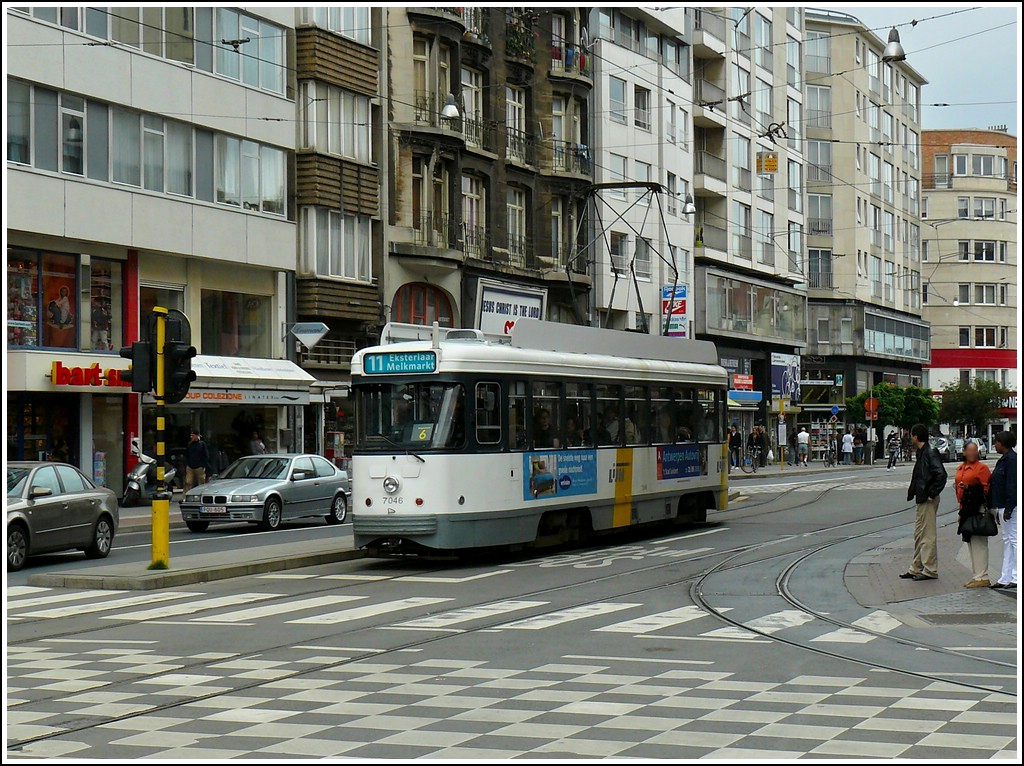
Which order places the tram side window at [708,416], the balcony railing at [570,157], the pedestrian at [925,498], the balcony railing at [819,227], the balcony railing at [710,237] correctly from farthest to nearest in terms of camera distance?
the balcony railing at [819,227]
the balcony railing at [710,237]
the balcony railing at [570,157]
the tram side window at [708,416]
the pedestrian at [925,498]

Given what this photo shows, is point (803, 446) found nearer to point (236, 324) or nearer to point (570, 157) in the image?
point (570, 157)

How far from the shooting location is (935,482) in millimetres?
16422


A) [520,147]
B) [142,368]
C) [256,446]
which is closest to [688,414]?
[142,368]

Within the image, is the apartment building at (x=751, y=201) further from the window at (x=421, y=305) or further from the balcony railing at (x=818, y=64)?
the window at (x=421, y=305)

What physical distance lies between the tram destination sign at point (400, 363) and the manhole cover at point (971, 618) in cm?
739

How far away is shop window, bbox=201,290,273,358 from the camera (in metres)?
37.4

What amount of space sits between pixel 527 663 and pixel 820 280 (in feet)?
229

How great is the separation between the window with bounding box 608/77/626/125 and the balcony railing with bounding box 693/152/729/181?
22.9 ft

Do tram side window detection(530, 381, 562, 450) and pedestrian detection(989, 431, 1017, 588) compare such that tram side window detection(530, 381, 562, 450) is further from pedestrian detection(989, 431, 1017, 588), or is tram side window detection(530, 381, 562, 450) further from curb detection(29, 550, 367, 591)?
pedestrian detection(989, 431, 1017, 588)

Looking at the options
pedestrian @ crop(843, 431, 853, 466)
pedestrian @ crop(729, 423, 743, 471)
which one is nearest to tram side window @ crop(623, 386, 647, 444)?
pedestrian @ crop(729, 423, 743, 471)

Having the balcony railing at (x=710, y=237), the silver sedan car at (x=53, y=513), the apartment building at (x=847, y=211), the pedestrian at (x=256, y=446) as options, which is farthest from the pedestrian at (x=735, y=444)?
the silver sedan car at (x=53, y=513)

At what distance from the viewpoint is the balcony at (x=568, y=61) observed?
52.4 meters

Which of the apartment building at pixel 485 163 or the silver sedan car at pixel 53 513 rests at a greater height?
the apartment building at pixel 485 163

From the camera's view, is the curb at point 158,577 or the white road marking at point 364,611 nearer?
the white road marking at point 364,611
